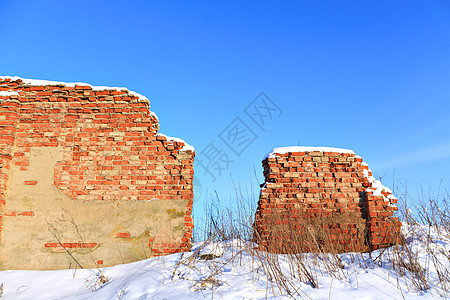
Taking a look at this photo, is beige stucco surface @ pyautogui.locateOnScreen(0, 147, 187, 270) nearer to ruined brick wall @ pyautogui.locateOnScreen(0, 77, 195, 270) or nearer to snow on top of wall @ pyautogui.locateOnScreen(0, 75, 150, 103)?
ruined brick wall @ pyautogui.locateOnScreen(0, 77, 195, 270)

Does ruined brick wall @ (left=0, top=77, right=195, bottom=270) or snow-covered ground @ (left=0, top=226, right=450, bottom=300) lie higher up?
ruined brick wall @ (left=0, top=77, right=195, bottom=270)

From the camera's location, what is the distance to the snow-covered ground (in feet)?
10.6

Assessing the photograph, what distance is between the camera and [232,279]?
3506mm

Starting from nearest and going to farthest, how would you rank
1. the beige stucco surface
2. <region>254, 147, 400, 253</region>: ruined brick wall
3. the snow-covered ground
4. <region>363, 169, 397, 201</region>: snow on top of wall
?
the snow-covered ground < the beige stucco surface < <region>254, 147, 400, 253</region>: ruined brick wall < <region>363, 169, 397, 201</region>: snow on top of wall

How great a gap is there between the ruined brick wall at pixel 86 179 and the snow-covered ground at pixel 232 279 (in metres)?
0.45

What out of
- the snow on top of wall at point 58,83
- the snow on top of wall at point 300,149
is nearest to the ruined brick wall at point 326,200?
the snow on top of wall at point 300,149

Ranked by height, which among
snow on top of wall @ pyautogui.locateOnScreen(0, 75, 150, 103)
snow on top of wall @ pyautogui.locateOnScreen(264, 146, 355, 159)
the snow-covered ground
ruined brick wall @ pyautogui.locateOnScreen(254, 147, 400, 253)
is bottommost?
the snow-covered ground

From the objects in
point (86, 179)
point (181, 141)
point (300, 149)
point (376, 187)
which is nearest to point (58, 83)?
point (86, 179)

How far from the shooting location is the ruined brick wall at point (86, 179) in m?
4.93

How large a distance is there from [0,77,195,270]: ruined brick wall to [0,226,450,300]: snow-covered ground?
0.45m

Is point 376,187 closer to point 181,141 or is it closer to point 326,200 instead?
point 326,200

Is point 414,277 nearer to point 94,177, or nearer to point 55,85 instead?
point 94,177

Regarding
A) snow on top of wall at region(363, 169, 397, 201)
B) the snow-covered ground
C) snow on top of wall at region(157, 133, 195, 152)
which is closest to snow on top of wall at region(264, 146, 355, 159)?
snow on top of wall at region(363, 169, 397, 201)

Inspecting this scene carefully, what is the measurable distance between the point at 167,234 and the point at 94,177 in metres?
1.54
